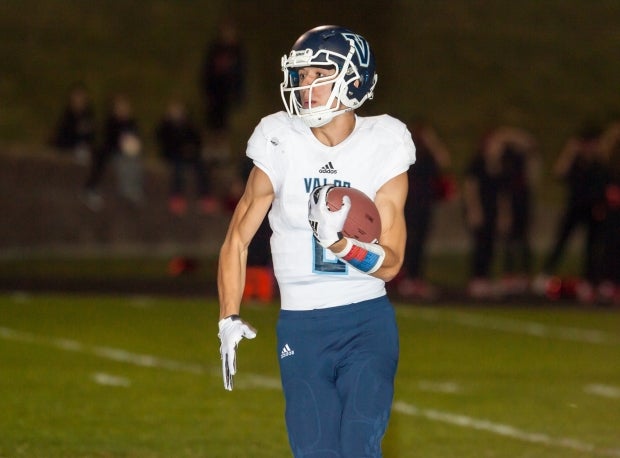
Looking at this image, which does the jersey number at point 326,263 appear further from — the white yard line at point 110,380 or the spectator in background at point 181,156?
the spectator in background at point 181,156

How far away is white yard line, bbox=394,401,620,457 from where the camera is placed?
27.0ft

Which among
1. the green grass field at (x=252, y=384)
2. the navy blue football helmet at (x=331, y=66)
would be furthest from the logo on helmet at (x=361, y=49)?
the green grass field at (x=252, y=384)

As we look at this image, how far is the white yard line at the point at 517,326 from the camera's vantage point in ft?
44.1

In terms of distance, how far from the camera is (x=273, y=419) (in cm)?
895

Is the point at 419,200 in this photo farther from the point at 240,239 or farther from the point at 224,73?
the point at 240,239

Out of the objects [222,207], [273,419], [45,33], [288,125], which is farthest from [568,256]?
[288,125]

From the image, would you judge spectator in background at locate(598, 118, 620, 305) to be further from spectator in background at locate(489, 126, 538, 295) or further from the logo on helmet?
the logo on helmet

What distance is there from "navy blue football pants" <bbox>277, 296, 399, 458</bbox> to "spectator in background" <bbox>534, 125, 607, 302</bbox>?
445 inches

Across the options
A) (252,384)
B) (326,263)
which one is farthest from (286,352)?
(252,384)

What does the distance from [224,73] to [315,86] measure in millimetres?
15900

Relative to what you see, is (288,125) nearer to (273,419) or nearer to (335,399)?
(335,399)

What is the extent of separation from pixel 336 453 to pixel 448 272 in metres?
15.1

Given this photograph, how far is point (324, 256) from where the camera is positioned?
17.7 feet

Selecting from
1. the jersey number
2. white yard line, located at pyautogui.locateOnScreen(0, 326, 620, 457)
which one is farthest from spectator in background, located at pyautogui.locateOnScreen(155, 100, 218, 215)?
the jersey number
